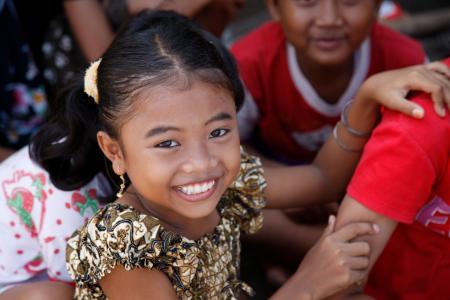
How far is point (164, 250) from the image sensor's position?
1400mm

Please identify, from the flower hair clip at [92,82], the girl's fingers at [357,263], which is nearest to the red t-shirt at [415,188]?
the girl's fingers at [357,263]

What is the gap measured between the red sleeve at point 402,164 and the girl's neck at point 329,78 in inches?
30.0

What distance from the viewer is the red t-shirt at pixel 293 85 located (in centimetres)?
224

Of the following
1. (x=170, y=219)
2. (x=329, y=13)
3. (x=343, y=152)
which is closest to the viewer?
(x=170, y=219)

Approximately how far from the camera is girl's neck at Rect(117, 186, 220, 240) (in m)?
1.49

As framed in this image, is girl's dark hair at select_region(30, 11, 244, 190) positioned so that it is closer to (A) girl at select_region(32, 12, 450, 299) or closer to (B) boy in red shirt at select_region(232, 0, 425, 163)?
(A) girl at select_region(32, 12, 450, 299)

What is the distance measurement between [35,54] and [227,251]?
137 cm

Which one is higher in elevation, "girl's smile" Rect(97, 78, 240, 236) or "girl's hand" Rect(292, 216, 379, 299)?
"girl's smile" Rect(97, 78, 240, 236)

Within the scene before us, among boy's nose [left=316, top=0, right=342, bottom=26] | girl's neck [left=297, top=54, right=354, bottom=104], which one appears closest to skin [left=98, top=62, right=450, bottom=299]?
boy's nose [left=316, top=0, right=342, bottom=26]

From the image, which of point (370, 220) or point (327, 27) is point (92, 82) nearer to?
point (370, 220)

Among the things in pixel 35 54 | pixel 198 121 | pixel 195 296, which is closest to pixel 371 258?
pixel 195 296

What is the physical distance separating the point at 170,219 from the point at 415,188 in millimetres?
521

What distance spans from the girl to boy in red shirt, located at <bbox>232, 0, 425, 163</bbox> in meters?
0.54

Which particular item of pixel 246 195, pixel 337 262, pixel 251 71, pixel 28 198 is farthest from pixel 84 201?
pixel 251 71
